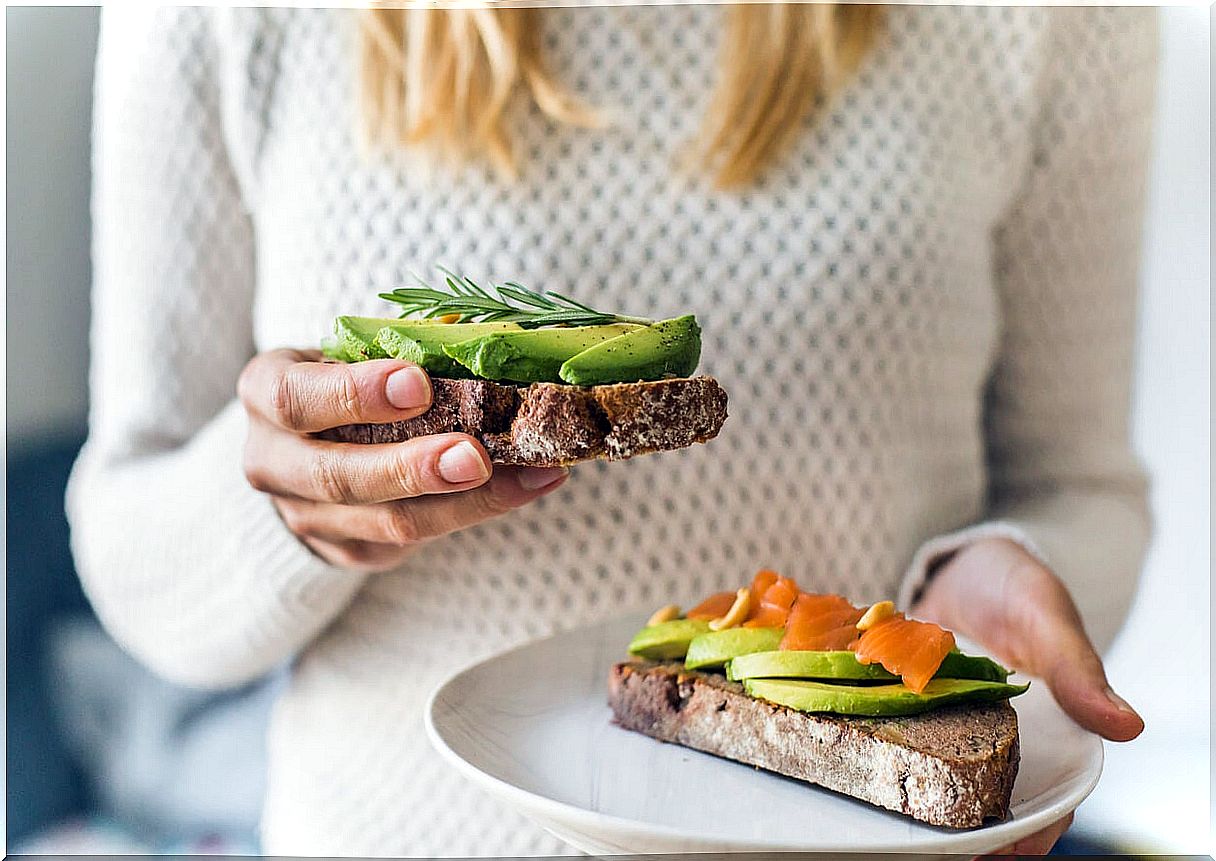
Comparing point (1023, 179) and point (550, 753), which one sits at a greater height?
point (1023, 179)

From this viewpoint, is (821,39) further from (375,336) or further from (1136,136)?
(375,336)

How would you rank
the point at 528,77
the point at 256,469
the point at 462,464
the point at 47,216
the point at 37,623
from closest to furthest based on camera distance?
the point at 462,464 < the point at 256,469 < the point at 528,77 < the point at 47,216 < the point at 37,623

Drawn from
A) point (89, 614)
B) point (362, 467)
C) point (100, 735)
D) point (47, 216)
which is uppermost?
point (47, 216)

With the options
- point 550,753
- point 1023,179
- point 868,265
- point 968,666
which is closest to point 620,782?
point 550,753

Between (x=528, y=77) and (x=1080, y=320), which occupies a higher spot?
(x=528, y=77)

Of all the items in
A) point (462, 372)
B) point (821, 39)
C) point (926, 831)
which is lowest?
point (926, 831)

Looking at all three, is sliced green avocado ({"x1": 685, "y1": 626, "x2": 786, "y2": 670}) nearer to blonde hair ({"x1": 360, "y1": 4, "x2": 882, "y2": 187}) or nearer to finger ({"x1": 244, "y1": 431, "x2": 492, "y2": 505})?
finger ({"x1": 244, "y1": 431, "x2": 492, "y2": 505})

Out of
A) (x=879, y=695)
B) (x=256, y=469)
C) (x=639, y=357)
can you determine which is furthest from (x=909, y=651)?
(x=256, y=469)

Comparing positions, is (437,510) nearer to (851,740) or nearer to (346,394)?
(346,394)
